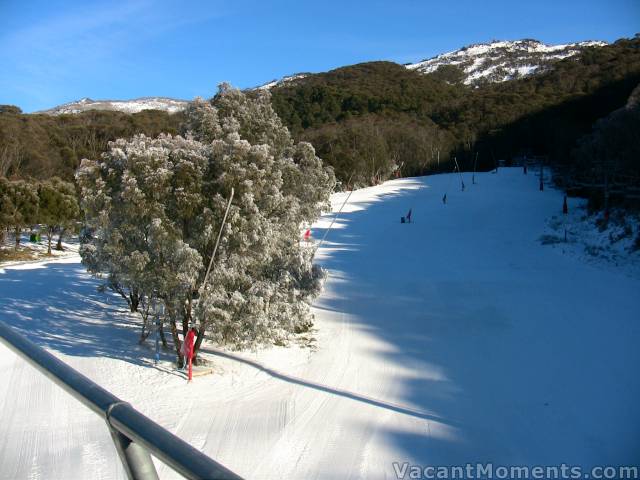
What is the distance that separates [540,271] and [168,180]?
16817 mm

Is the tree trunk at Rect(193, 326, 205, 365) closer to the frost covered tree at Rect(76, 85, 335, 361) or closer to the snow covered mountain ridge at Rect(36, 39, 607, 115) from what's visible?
the frost covered tree at Rect(76, 85, 335, 361)

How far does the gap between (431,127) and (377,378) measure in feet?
214

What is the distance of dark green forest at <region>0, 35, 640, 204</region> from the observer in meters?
40.0

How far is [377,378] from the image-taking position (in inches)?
456

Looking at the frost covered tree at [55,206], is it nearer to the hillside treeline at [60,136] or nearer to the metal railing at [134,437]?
the hillside treeline at [60,136]

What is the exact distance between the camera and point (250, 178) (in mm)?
10672

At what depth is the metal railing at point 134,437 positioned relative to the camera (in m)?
1.15

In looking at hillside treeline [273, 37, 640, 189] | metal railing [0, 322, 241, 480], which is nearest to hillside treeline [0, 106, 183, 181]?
hillside treeline [273, 37, 640, 189]

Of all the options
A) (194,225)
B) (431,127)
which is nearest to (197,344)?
(194,225)

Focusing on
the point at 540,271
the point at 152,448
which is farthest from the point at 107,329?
the point at 540,271

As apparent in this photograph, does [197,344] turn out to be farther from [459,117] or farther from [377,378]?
[459,117]

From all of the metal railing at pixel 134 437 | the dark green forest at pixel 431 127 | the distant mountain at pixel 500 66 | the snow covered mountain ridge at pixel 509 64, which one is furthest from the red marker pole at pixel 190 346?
the snow covered mountain ridge at pixel 509 64

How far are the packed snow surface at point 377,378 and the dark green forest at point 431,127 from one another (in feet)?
42.8

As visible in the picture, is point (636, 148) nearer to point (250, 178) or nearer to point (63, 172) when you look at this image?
point (250, 178)
